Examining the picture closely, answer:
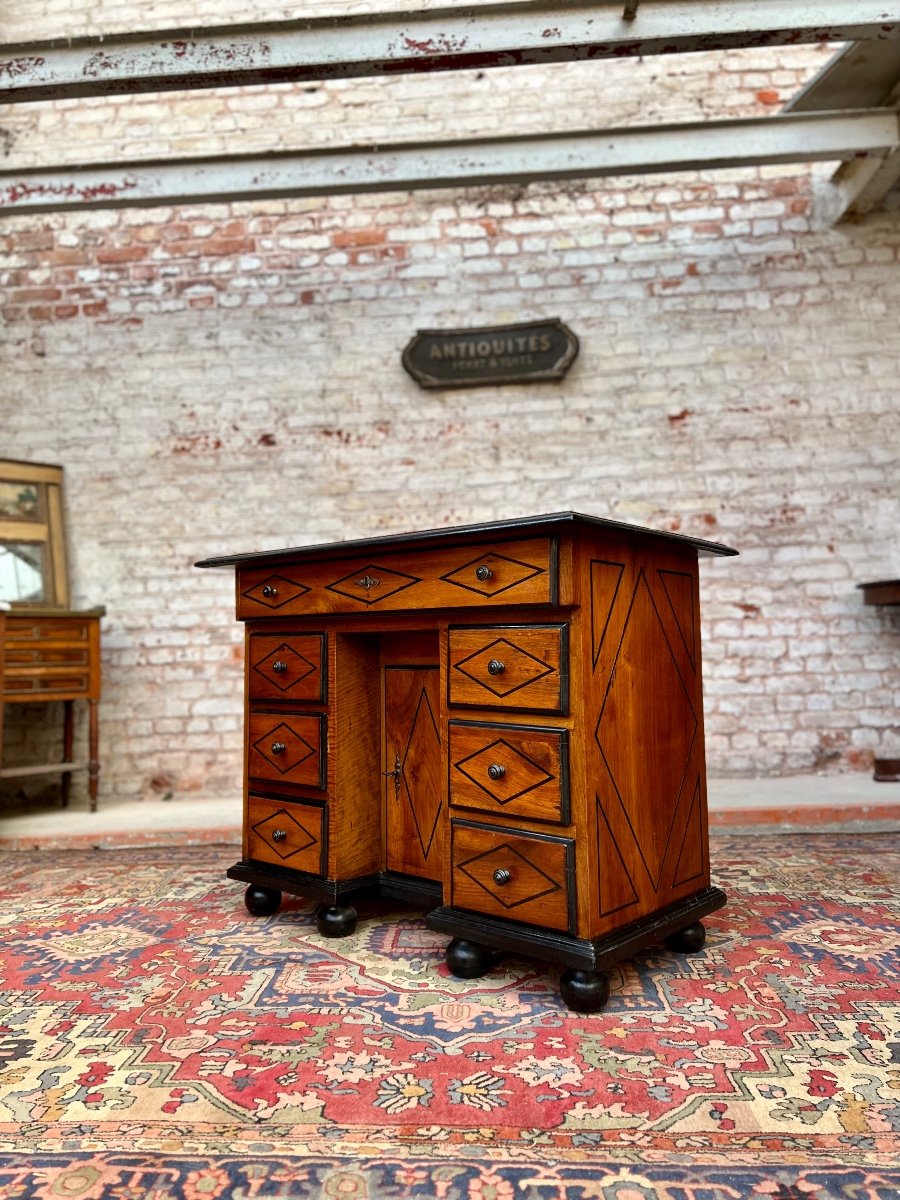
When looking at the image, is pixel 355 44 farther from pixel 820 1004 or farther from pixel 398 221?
pixel 820 1004

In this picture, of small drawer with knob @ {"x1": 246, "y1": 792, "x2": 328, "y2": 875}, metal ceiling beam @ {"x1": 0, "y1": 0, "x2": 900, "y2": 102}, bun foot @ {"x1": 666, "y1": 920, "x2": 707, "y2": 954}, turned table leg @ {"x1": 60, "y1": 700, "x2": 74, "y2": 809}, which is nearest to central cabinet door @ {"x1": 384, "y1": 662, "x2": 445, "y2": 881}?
small drawer with knob @ {"x1": 246, "y1": 792, "x2": 328, "y2": 875}

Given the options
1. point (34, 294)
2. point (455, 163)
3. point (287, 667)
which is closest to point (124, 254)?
point (34, 294)

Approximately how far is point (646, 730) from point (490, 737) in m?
0.41

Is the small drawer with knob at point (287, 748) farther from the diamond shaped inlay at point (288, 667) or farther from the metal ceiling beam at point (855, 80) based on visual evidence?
the metal ceiling beam at point (855, 80)

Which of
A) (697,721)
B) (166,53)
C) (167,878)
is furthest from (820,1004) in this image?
(166,53)

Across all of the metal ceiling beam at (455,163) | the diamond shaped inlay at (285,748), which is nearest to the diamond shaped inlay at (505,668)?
the diamond shaped inlay at (285,748)

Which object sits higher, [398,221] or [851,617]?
[398,221]

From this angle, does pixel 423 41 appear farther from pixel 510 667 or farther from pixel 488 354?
pixel 510 667

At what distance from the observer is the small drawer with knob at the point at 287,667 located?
228 cm

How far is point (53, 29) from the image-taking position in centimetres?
509

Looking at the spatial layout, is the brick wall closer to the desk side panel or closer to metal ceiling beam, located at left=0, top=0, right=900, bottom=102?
metal ceiling beam, located at left=0, top=0, right=900, bottom=102

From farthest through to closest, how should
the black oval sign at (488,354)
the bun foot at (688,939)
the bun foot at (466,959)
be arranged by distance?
the black oval sign at (488,354), the bun foot at (688,939), the bun foot at (466,959)

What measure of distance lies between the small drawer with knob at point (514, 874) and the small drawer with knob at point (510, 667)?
320mm

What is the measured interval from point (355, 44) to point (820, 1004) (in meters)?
3.73
